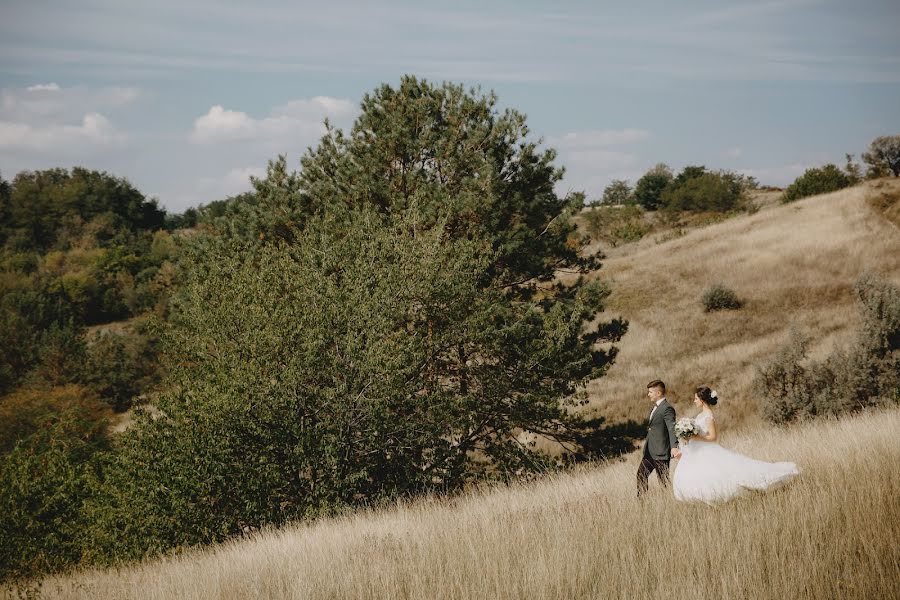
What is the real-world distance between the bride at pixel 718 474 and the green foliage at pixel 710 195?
81405 millimetres

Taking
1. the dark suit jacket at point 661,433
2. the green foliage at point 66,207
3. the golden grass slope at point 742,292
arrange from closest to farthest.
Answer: the dark suit jacket at point 661,433 < the golden grass slope at point 742,292 < the green foliage at point 66,207

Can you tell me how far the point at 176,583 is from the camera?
7578mm

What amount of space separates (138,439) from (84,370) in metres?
67.2

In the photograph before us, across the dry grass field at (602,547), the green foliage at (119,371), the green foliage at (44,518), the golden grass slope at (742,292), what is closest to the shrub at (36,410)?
the green foliage at (119,371)

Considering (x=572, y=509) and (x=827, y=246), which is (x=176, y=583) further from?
(x=827, y=246)

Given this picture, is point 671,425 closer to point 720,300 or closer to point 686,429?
point 686,429

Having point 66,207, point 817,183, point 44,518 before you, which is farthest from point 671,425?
point 66,207

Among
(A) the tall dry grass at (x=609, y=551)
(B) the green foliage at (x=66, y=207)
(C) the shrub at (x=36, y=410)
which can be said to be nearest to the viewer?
(A) the tall dry grass at (x=609, y=551)

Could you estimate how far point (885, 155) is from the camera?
7575cm

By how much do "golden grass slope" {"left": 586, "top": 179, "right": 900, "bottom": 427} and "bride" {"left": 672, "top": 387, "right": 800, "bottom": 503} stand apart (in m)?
15.2

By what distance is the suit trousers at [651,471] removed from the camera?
8477mm

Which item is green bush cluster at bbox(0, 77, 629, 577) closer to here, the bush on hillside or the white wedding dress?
the white wedding dress

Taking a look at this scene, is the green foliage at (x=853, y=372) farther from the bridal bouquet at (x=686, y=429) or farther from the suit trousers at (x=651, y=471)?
the bridal bouquet at (x=686, y=429)

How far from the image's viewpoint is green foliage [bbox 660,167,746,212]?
273ft
